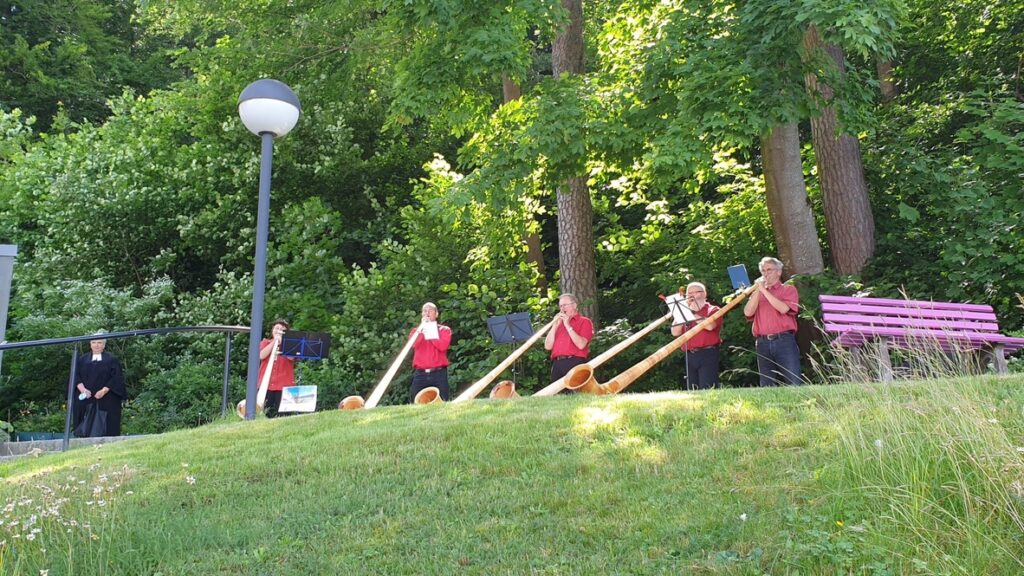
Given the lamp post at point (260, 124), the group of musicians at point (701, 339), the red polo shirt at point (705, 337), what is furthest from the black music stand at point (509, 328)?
the lamp post at point (260, 124)

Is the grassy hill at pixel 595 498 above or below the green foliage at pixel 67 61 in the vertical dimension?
below

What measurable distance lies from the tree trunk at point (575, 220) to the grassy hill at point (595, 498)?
7235 mm

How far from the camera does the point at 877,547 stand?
3.47 meters

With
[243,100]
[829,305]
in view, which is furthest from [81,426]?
[829,305]

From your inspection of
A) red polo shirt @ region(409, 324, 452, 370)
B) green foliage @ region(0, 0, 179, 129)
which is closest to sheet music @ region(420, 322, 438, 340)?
red polo shirt @ region(409, 324, 452, 370)

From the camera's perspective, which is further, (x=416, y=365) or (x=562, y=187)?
(x=562, y=187)

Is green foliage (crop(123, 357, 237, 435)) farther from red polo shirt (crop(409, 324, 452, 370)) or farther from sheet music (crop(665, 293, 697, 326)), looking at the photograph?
sheet music (crop(665, 293, 697, 326))

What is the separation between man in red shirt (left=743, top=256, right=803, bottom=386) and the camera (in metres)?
8.65

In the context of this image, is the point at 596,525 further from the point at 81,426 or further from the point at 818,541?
the point at 81,426

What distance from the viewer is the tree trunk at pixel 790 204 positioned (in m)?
10.6

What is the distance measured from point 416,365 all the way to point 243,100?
3419 millimetres

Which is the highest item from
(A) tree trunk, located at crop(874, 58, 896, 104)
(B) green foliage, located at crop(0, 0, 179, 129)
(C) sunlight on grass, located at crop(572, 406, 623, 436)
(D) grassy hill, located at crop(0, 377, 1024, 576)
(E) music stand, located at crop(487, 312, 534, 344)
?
(B) green foliage, located at crop(0, 0, 179, 129)

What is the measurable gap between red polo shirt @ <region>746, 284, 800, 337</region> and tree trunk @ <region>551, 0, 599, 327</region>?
14.4ft

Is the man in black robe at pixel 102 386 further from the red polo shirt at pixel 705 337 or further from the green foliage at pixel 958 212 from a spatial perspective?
the green foliage at pixel 958 212
